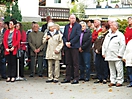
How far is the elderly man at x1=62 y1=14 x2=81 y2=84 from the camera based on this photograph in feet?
54.9

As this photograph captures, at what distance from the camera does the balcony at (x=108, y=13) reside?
4700 centimetres

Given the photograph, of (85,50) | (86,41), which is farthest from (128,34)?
(85,50)

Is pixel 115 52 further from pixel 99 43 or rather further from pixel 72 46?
pixel 72 46

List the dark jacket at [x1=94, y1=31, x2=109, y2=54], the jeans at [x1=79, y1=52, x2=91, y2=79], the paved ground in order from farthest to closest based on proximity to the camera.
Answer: the jeans at [x1=79, y1=52, x2=91, y2=79] → the dark jacket at [x1=94, y1=31, x2=109, y2=54] → the paved ground

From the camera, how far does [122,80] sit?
52.5 feet

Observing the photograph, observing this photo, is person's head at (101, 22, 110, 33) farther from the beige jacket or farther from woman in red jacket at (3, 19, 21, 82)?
woman in red jacket at (3, 19, 21, 82)

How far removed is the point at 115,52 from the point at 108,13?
32.0m

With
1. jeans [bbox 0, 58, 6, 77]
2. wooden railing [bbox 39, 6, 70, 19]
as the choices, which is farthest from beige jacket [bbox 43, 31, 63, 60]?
wooden railing [bbox 39, 6, 70, 19]

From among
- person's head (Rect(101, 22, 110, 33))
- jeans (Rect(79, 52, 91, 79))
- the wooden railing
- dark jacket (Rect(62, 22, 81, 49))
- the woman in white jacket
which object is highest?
person's head (Rect(101, 22, 110, 33))

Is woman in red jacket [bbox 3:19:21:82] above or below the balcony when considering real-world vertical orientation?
above

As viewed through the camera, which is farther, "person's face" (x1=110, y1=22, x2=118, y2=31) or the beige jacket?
the beige jacket

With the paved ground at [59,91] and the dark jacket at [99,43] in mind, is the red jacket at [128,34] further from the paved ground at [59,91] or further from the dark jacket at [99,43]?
the paved ground at [59,91]

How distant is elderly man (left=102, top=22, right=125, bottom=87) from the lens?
52.2 ft

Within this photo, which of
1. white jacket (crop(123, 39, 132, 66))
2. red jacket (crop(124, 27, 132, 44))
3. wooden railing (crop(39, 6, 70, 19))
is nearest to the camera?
white jacket (crop(123, 39, 132, 66))
